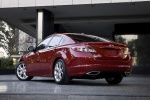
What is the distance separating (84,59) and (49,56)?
4.89ft

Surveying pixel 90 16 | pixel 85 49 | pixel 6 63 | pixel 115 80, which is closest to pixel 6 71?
pixel 6 63

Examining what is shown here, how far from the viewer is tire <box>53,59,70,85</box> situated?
8477 mm

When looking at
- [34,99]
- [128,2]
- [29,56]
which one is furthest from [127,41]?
[34,99]

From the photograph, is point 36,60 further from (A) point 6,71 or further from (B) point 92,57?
(A) point 6,71

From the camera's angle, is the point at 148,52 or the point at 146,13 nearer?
the point at 146,13

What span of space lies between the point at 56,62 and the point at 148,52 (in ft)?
54.0

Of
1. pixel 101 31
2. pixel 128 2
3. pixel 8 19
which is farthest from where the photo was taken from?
pixel 101 31

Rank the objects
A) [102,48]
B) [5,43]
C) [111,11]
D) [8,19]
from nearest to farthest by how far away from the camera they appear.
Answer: [102,48] → [111,11] → [8,19] → [5,43]

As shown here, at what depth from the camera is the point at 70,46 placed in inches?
333

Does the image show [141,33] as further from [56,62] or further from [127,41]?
[56,62]

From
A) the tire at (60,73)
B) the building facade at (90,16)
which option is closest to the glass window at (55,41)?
the tire at (60,73)

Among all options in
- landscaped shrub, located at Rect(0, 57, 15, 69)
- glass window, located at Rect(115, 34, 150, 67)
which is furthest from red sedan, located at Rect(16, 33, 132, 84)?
glass window, located at Rect(115, 34, 150, 67)

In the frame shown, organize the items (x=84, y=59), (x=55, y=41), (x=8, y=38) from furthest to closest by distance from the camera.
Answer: (x=8, y=38)
(x=55, y=41)
(x=84, y=59)

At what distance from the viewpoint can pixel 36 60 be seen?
9.96 metres
